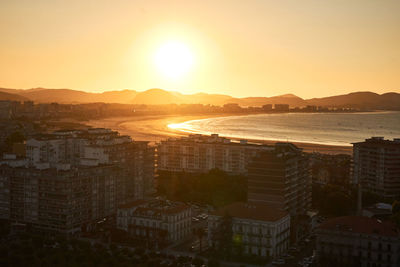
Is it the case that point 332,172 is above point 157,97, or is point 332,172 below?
below

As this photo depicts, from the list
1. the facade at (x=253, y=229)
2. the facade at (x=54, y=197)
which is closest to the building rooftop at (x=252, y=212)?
the facade at (x=253, y=229)

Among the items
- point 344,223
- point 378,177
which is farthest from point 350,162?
point 344,223

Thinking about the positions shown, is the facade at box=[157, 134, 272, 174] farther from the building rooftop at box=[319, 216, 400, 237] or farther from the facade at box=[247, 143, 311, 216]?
the building rooftop at box=[319, 216, 400, 237]

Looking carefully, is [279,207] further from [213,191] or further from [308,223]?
[213,191]

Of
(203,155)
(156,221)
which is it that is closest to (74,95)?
(203,155)

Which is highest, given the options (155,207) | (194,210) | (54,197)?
(54,197)

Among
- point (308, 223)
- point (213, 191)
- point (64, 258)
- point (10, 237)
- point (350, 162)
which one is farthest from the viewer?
Answer: point (350, 162)

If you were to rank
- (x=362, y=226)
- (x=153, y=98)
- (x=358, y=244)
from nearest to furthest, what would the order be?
(x=358, y=244)
(x=362, y=226)
(x=153, y=98)

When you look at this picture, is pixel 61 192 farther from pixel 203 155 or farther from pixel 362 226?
pixel 203 155
